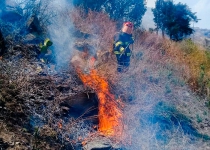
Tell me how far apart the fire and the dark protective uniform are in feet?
4.18

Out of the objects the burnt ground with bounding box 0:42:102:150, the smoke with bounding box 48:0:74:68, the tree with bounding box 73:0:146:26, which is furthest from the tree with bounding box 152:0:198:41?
the burnt ground with bounding box 0:42:102:150

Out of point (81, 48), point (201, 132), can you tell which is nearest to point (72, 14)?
point (81, 48)

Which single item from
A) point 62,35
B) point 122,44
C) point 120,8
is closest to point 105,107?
point 122,44

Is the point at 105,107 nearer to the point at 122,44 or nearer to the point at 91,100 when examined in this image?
the point at 91,100

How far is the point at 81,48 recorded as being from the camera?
25.9ft

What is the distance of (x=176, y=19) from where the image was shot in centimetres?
1698

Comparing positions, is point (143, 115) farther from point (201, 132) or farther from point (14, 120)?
point (14, 120)

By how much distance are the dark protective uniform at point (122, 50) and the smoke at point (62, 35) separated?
149cm

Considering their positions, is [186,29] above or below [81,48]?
above

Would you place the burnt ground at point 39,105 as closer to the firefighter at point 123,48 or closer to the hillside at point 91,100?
the hillside at point 91,100

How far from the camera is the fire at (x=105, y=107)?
4.58 metres

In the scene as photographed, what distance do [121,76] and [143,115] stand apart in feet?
4.57

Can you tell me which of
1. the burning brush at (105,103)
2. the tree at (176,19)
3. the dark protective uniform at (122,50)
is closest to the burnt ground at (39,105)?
the burning brush at (105,103)

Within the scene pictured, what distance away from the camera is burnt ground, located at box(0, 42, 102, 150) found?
3223 mm
